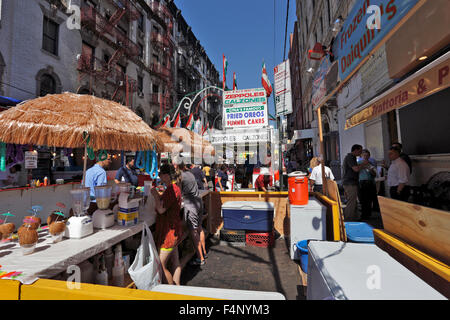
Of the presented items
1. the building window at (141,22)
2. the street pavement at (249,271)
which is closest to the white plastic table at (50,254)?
the street pavement at (249,271)

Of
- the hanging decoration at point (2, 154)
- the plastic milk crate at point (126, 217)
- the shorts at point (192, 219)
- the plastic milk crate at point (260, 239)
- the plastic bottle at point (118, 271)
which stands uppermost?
the hanging decoration at point (2, 154)

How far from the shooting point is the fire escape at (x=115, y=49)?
13.9 metres

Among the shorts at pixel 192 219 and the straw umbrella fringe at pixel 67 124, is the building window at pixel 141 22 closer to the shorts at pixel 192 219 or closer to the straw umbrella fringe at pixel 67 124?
the straw umbrella fringe at pixel 67 124

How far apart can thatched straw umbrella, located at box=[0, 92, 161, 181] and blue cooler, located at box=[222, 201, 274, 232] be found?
121 inches

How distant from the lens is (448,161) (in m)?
4.57

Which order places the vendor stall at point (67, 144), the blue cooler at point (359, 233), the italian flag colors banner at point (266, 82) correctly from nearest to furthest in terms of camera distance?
the vendor stall at point (67, 144) < the blue cooler at point (359, 233) < the italian flag colors banner at point (266, 82)

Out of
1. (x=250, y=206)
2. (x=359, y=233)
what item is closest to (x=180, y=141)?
(x=250, y=206)

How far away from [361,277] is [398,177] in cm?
467

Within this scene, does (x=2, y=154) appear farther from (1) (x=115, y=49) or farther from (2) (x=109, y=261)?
(1) (x=115, y=49)

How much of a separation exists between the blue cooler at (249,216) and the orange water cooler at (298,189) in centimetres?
71

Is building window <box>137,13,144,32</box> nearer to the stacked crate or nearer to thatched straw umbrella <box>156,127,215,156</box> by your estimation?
thatched straw umbrella <box>156,127,215,156</box>

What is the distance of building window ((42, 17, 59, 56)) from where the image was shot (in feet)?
37.9
